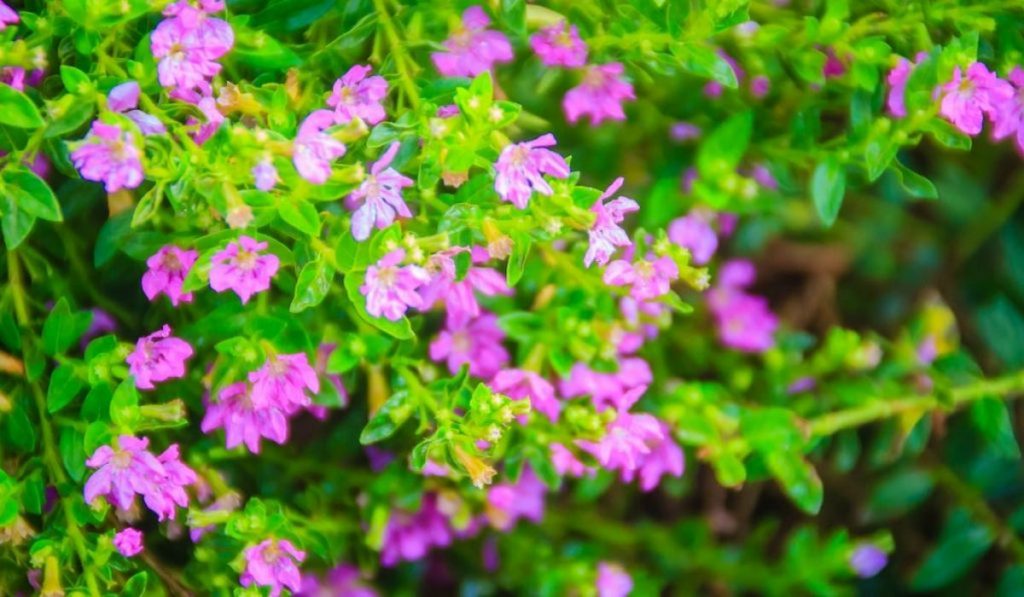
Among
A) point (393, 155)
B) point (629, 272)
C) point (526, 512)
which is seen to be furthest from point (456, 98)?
point (526, 512)

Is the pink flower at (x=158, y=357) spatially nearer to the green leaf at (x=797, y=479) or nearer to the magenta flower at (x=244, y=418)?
the magenta flower at (x=244, y=418)

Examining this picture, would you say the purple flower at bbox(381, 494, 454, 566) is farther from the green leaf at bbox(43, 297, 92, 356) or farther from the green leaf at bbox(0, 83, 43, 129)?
the green leaf at bbox(0, 83, 43, 129)

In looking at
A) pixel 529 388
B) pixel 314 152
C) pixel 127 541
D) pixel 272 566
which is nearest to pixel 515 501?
pixel 529 388

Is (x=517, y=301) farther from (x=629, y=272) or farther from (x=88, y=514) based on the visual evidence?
(x=88, y=514)

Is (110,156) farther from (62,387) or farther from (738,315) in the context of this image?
(738,315)

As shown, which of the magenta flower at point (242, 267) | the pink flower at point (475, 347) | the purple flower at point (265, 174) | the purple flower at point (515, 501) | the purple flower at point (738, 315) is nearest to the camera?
the purple flower at point (265, 174)

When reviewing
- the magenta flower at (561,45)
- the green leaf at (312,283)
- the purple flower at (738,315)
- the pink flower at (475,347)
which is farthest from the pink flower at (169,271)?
the purple flower at (738,315)
